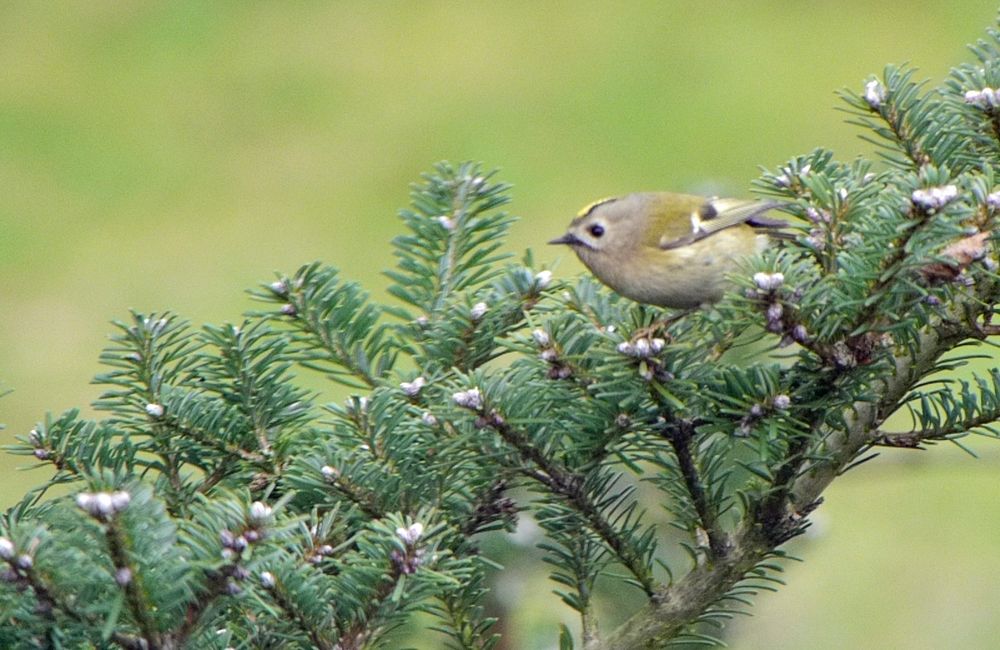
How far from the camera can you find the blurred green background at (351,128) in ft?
19.9

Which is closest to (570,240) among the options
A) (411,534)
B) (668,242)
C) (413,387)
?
(668,242)

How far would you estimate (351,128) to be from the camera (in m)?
7.54

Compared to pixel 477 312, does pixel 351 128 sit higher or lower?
higher

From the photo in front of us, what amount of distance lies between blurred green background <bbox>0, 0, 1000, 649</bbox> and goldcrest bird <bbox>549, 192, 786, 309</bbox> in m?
2.95

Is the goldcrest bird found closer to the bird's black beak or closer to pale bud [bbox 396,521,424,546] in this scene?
the bird's black beak

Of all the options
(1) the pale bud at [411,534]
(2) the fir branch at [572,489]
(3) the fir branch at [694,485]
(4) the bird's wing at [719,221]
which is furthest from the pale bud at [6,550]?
Result: (4) the bird's wing at [719,221]

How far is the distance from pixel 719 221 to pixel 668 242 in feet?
0.29

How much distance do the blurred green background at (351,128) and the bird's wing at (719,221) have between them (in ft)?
9.73

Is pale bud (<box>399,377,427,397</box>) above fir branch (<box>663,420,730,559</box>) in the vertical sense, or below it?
above

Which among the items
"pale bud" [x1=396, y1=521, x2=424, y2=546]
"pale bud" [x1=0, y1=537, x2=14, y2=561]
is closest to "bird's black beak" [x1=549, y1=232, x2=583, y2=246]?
"pale bud" [x1=396, y1=521, x2=424, y2=546]

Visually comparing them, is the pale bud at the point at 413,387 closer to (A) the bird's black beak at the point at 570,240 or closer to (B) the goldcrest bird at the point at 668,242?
(B) the goldcrest bird at the point at 668,242

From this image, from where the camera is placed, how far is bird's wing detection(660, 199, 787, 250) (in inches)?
78.2

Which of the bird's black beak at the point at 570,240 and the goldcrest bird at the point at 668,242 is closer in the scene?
the goldcrest bird at the point at 668,242

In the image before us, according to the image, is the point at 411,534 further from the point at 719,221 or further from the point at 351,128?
the point at 351,128
